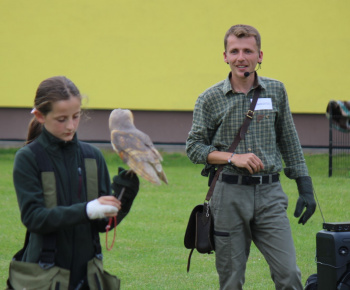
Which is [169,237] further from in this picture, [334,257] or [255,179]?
[255,179]

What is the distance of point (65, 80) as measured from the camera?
312cm

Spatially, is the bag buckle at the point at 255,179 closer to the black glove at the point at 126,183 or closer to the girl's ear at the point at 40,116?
the black glove at the point at 126,183

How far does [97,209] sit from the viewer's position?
9.21 feet

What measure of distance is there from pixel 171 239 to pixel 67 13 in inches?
461

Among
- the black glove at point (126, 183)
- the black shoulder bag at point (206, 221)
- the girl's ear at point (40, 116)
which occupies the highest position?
the girl's ear at point (40, 116)

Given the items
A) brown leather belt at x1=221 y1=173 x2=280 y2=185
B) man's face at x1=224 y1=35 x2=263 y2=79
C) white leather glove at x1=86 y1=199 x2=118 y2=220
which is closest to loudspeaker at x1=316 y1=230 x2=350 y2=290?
brown leather belt at x1=221 y1=173 x2=280 y2=185

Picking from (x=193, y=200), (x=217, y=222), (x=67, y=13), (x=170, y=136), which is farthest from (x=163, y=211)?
(x=67, y=13)

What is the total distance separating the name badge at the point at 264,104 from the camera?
169 inches

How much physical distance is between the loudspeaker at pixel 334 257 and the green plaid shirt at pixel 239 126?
553mm

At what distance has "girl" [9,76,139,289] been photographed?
2891 millimetres

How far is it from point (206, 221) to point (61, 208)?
1.63m

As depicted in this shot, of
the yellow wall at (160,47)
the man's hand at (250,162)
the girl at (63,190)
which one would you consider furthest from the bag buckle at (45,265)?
the yellow wall at (160,47)

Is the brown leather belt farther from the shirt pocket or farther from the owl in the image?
the owl

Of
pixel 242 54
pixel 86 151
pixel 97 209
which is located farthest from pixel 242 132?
pixel 97 209
